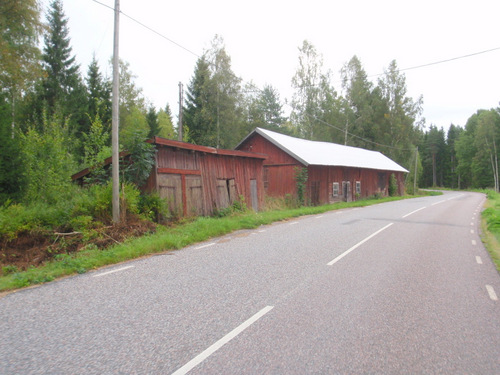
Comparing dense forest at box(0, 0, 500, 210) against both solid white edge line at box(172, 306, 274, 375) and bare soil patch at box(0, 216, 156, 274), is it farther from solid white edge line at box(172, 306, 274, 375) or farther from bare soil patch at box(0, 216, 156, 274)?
solid white edge line at box(172, 306, 274, 375)

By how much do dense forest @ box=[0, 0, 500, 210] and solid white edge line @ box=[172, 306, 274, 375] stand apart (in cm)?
829

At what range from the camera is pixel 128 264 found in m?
6.72

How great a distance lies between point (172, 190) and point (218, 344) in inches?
366

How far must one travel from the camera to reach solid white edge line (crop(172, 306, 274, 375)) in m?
2.87

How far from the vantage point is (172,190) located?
1210 cm

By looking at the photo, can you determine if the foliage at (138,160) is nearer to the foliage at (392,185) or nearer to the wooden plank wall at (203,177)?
the wooden plank wall at (203,177)

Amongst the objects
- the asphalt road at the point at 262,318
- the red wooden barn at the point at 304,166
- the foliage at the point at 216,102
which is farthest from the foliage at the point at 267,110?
the asphalt road at the point at 262,318

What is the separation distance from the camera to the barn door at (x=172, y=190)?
38.4 ft

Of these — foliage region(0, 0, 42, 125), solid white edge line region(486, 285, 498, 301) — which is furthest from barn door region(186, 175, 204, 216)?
solid white edge line region(486, 285, 498, 301)

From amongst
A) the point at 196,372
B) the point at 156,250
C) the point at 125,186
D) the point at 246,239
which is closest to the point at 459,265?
the point at 246,239

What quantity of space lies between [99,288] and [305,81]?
4091cm

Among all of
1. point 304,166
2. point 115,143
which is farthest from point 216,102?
point 115,143

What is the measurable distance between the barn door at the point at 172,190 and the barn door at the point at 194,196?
477 millimetres

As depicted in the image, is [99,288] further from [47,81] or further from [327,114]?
[327,114]
